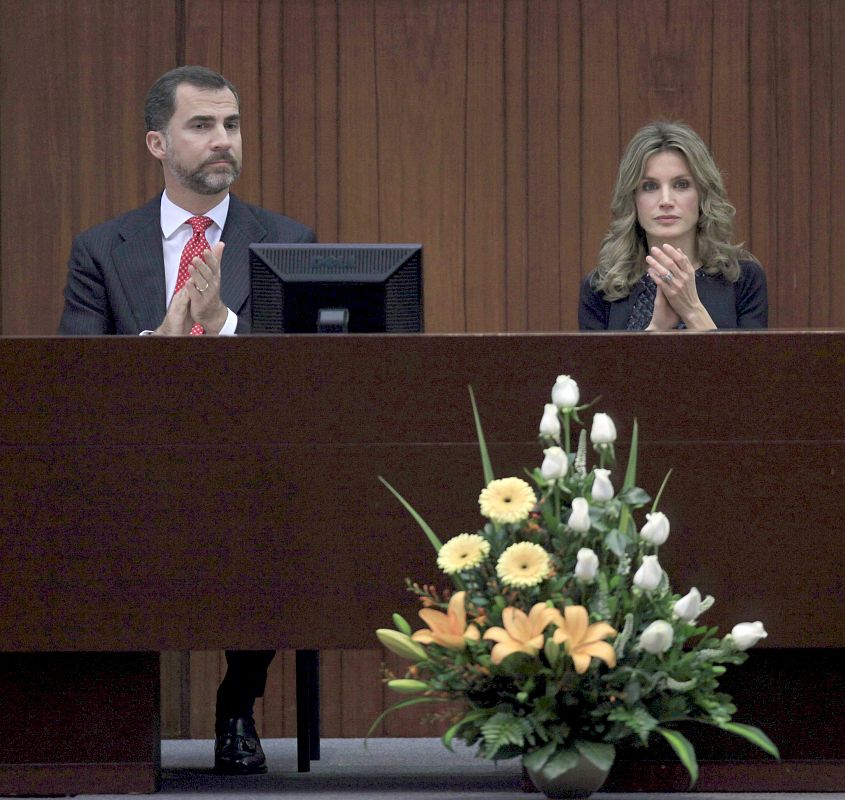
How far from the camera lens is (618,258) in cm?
370

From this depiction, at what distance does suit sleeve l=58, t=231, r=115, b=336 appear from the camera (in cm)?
374

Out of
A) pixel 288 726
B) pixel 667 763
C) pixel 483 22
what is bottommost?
pixel 288 726

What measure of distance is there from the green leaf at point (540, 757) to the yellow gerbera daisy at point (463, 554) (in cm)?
30

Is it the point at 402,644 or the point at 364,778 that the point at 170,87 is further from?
the point at 402,644

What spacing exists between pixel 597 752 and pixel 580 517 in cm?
37

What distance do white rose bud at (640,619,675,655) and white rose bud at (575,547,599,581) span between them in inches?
4.5

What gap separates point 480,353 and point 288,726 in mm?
2240

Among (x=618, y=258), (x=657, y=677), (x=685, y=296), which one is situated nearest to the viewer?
(x=657, y=677)

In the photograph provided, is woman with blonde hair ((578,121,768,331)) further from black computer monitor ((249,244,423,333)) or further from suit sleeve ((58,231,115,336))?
suit sleeve ((58,231,115,336))

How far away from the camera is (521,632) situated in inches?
87.1

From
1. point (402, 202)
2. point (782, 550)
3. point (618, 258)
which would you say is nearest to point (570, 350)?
point (782, 550)

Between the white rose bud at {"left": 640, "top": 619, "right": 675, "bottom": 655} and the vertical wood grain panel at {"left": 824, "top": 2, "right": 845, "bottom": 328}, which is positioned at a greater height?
the vertical wood grain panel at {"left": 824, "top": 2, "right": 845, "bottom": 328}

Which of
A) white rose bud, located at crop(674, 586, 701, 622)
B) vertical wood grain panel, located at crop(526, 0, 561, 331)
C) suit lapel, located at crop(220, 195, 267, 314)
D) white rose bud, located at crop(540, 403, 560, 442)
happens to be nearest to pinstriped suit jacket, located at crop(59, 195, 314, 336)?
suit lapel, located at crop(220, 195, 267, 314)

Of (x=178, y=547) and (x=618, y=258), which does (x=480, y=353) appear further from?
(x=618, y=258)
